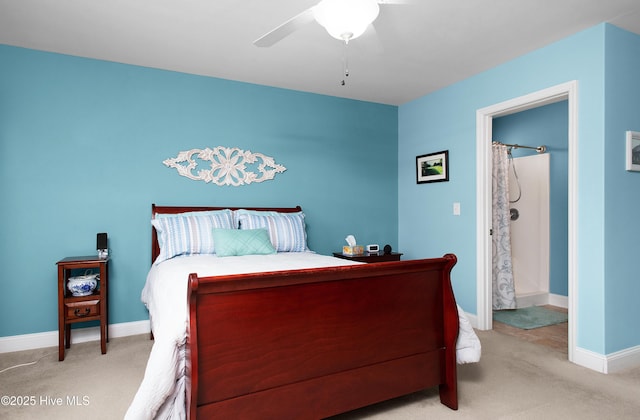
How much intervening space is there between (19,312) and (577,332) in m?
4.33

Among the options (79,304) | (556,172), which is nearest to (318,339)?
(79,304)

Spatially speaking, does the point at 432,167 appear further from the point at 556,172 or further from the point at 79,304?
the point at 79,304

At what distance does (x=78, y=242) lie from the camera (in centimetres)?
322

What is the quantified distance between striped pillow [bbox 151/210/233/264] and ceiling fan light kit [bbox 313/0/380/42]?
6.65ft

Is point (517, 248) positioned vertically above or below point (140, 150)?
below

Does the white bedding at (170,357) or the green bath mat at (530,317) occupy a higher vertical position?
the white bedding at (170,357)

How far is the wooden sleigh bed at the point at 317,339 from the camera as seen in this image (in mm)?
1560

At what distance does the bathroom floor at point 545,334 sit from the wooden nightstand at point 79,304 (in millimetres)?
3473

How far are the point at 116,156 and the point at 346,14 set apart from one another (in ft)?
8.35

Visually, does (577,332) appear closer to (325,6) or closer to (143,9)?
(325,6)

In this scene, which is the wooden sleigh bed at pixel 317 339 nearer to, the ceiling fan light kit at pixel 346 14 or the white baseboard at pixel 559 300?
the ceiling fan light kit at pixel 346 14

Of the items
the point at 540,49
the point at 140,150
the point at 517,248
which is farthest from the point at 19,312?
the point at 517,248

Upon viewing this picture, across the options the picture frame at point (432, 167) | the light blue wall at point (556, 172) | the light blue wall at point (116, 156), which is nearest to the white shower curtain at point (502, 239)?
the picture frame at point (432, 167)

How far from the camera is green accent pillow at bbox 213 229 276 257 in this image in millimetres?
3082
